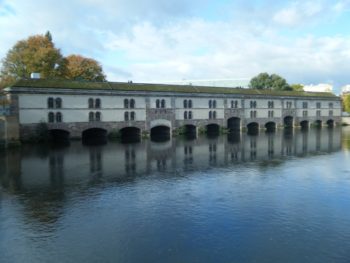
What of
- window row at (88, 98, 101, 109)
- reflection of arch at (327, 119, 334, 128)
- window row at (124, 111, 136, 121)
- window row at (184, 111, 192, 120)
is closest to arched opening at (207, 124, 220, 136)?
window row at (184, 111, 192, 120)

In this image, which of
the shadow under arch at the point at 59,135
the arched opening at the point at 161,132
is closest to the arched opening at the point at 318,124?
the arched opening at the point at 161,132

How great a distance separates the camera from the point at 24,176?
2281 centimetres

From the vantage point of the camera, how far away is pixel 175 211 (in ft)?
50.2

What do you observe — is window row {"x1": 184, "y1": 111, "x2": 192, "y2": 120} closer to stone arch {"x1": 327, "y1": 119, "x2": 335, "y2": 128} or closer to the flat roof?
the flat roof

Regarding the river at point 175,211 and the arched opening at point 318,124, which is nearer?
the river at point 175,211

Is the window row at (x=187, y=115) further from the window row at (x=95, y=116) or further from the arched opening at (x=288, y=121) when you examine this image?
the arched opening at (x=288, y=121)

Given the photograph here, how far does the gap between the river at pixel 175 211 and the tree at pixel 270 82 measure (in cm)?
6367

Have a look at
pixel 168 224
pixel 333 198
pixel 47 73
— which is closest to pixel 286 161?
pixel 333 198

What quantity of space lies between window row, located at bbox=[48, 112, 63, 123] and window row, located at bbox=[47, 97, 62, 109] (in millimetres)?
927

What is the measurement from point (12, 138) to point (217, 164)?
26.2 m

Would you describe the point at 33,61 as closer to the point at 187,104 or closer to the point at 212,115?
the point at 187,104

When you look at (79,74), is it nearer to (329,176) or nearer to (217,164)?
(217,164)

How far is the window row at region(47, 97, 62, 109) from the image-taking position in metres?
44.6

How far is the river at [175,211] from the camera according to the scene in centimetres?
1129
